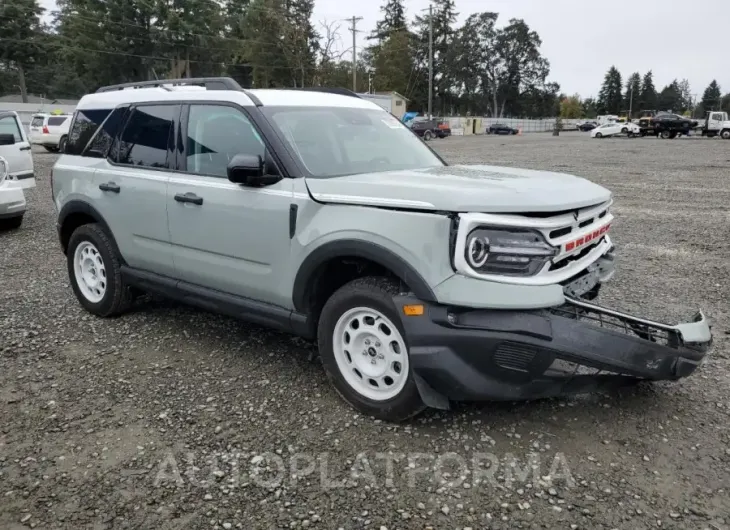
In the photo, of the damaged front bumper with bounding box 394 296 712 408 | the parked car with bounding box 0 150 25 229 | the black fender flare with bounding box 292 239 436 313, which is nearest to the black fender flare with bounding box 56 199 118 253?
the black fender flare with bounding box 292 239 436 313

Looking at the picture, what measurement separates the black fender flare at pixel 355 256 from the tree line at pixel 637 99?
123043 mm

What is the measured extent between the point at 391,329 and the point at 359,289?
0.28 m

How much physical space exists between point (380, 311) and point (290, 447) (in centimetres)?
86

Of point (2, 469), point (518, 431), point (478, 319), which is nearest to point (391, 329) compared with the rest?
point (478, 319)

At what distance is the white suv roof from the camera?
13.4 feet

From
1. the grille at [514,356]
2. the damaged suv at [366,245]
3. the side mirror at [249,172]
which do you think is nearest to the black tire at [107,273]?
the damaged suv at [366,245]

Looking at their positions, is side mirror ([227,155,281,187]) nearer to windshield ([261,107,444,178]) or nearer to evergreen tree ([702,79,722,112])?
windshield ([261,107,444,178])

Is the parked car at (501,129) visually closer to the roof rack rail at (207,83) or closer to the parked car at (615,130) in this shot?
the parked car at (615,130)

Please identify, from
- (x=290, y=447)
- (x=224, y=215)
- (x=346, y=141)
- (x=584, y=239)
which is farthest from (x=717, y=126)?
(x=290, y=447)

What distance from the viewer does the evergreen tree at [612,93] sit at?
12574 centimetres

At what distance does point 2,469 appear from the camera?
3055 millimetres

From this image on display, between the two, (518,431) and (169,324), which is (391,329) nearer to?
(518,431)

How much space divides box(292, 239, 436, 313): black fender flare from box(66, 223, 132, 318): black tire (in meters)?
2.07

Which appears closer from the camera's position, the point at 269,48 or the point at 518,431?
the point at 518,431
